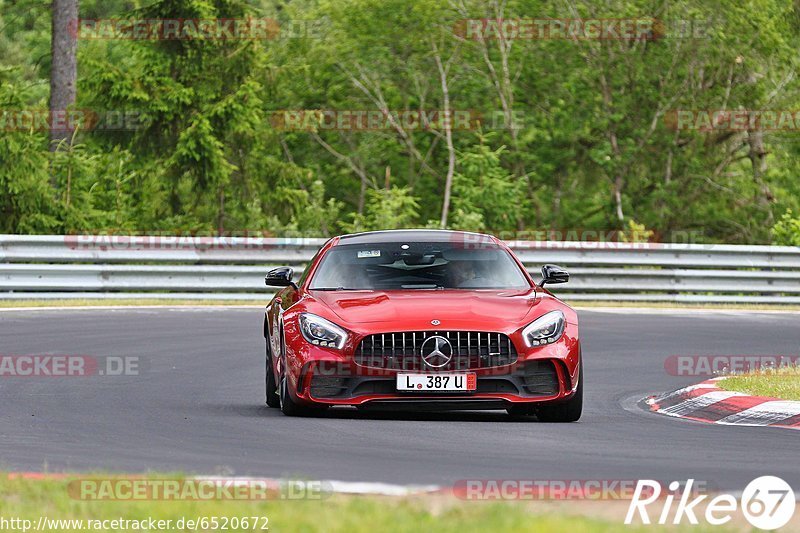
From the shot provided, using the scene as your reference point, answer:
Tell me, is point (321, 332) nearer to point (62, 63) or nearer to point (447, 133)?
point (62, 63)

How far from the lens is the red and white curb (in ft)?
36.2

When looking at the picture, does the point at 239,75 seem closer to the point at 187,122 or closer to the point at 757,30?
the point at 187,122

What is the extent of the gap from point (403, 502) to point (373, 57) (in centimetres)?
3688

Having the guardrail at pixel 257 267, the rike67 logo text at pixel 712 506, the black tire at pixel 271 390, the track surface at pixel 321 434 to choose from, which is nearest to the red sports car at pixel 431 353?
the track surface at pixel 321 434

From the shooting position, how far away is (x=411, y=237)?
12.2 metres

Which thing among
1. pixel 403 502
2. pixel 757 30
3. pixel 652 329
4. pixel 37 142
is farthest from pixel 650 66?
pixel 403 502

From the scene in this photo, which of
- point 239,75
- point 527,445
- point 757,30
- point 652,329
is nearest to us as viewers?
point 527,445

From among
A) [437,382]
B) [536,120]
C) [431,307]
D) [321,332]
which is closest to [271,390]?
[321,332]

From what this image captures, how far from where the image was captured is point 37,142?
91.8 feet

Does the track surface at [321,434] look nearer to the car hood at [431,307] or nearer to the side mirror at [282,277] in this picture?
the car hood at [431,307]

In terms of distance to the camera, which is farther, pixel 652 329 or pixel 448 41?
pixel 448 41

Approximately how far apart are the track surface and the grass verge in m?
0.71

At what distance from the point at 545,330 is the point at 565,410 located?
59cm

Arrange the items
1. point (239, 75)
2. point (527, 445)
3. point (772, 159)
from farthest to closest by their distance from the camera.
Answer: point (772, 159) < point (239, 75) < point (527, 445)
